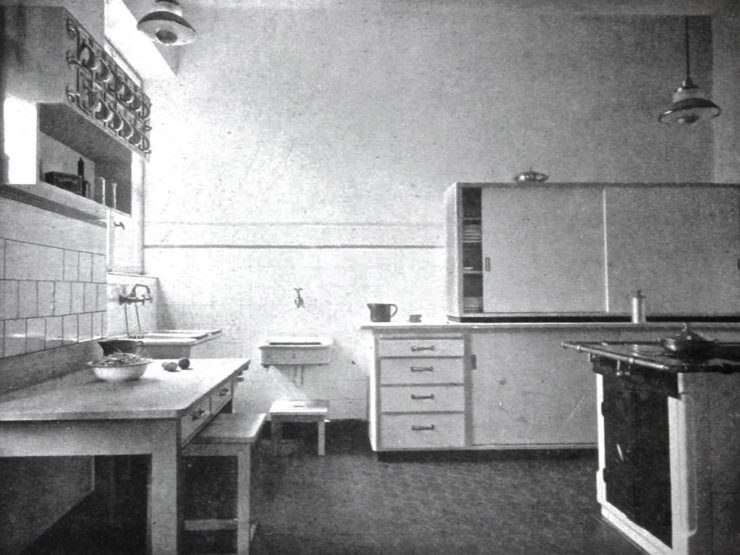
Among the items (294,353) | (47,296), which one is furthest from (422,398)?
(47,296)

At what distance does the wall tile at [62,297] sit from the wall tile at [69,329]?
0.04 meters

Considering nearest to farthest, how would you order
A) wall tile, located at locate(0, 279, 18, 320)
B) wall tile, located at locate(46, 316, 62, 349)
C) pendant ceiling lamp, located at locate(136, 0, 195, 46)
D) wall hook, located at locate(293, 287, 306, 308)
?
wall tile, located at locate(0, 279, 18, 320)
wall tile, located at locate(46, 316, 62, 349)
pendant ceiling lamp, located at locate(136, 0, 195, 46)
wall hook, located at locate(293, 287, 306, 308)

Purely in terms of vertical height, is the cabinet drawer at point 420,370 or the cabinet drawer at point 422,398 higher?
the cabinet drawer at point 420,370

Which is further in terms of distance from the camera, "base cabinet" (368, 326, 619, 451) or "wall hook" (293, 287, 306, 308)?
"wall hook" (293, 287, 306, 308)

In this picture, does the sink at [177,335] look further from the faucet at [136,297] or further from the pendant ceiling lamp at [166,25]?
the pendant ceiling lamp at [166,25]

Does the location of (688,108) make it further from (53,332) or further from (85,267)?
(53,332)

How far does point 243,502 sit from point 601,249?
3.64 m

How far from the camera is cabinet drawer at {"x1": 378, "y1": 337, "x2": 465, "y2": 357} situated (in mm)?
4371

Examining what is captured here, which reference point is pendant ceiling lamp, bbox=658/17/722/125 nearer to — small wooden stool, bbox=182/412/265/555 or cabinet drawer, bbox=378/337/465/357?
cabinet drawer, bbox=378/337/465/357

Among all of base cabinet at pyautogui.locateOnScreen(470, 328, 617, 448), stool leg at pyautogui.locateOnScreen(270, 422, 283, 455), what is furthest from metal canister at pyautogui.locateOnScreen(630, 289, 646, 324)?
stool leg at pyautogui.locateOnScreen(270, 422, 283, 455)

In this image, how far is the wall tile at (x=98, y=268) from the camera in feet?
10.8

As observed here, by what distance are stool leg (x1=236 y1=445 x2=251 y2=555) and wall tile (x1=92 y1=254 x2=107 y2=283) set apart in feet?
5.12

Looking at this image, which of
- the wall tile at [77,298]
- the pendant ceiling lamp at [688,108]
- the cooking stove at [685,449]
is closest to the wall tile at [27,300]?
the wall tile at [77,298]

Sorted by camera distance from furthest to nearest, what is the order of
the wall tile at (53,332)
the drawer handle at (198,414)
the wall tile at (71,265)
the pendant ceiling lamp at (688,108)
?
the pendant ceiling lamp at (688,108)
the wall tile at (71,265)
the wall tile at (53,332)
the drawer handle at (198,414)
